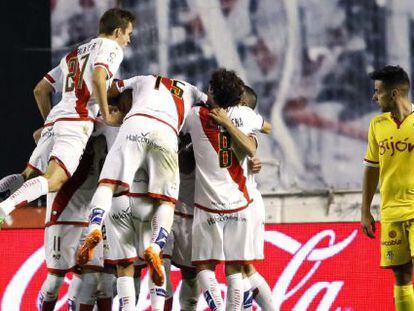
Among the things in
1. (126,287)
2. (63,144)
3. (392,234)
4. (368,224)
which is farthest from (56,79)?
(392,234)

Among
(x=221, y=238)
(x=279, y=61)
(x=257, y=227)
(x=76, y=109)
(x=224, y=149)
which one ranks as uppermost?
(x=279, y=61)

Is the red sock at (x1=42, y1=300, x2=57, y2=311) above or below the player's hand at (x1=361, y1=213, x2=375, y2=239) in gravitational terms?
below

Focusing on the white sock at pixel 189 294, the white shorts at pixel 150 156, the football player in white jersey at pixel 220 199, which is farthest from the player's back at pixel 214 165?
the white sock at pixel 189 294

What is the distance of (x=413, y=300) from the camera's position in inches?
261

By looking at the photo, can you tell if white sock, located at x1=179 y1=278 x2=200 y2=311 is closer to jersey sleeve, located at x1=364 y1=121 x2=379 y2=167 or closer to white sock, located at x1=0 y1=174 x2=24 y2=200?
white sock, located at x1=0 y1=174 x2=24 y2=200

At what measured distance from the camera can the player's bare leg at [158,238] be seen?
20.7 ft

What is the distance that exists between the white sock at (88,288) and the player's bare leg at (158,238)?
0.83 meters

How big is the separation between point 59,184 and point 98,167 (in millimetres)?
635

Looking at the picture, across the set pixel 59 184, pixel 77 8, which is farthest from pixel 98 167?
pixel 77 8

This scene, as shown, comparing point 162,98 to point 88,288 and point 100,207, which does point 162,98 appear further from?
point 88,288

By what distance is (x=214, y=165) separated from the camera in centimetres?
711

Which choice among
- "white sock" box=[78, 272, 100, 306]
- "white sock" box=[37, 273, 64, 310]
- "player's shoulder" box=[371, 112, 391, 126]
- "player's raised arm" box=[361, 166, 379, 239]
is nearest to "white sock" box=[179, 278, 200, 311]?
"white sock" box=[78, 272, 100, 306]

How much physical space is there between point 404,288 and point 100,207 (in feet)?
6.73

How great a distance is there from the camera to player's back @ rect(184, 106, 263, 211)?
7.10 m
